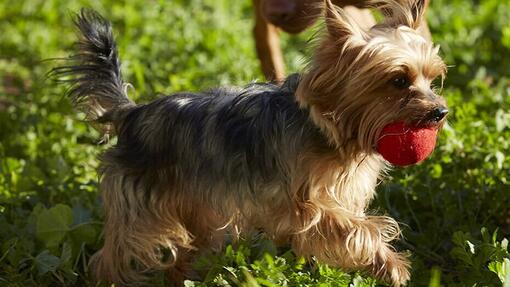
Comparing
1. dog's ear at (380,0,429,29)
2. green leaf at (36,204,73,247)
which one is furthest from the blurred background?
dog's ear at (380,0,429,29)

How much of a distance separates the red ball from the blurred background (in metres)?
0.47

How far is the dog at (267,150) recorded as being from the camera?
12.1 feet

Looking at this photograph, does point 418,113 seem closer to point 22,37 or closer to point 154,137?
point 154,137

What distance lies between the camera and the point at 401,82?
12.0 ft

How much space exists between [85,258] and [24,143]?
161 centimetres

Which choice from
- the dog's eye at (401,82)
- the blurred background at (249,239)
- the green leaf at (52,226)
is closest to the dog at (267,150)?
the dog's eye at (401,82)

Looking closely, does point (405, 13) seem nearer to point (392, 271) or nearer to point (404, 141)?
point (404, 141)

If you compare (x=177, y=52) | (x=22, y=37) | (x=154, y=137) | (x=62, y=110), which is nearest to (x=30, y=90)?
(x=62, y=110)

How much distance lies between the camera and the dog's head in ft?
11.9

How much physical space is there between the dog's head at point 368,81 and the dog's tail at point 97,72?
113 centimetres

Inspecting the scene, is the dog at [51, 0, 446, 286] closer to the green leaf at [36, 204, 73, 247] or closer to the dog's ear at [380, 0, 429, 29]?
the dog's ear at [380, 0, 429, 29]

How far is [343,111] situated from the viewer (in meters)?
3.71

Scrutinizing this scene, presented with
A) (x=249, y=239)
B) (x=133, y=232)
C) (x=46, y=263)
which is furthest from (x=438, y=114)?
(x=46, y=263)

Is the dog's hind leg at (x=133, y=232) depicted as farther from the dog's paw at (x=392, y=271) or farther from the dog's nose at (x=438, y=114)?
the dog's nose at (x=438, y=114)
